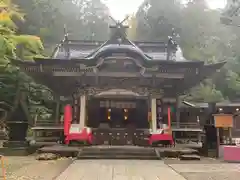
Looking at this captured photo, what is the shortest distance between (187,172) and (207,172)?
27.1 inches

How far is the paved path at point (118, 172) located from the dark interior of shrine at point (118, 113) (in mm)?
6420

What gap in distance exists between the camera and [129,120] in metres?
17.0

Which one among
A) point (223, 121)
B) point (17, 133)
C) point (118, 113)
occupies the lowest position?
point (17, 133)

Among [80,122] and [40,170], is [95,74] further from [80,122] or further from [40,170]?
[40,170]

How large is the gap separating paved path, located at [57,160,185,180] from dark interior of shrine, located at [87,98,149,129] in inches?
253

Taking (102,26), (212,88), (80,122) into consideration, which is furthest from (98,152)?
(102,26)

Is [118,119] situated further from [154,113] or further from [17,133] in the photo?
[17,133]

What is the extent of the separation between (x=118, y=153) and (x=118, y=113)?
5.58 meters

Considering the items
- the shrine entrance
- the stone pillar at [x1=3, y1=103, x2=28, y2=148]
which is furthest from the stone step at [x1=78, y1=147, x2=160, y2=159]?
the stone pillar at [x1=3, y1=103, x2=28, y2=148]

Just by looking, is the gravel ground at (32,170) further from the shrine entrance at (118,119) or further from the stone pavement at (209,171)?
the shrine entrance at (118,119)

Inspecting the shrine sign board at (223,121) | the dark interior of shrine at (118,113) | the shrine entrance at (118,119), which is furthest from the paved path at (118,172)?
the dark interior of shrine at (118,113)

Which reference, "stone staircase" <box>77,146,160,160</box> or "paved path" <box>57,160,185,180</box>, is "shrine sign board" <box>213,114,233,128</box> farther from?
"paved path" <box>57,160,185,180</box>

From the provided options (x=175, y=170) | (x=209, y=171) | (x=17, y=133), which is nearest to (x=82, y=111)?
(x=17, y=133)

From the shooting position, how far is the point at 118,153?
11703 millimetres
